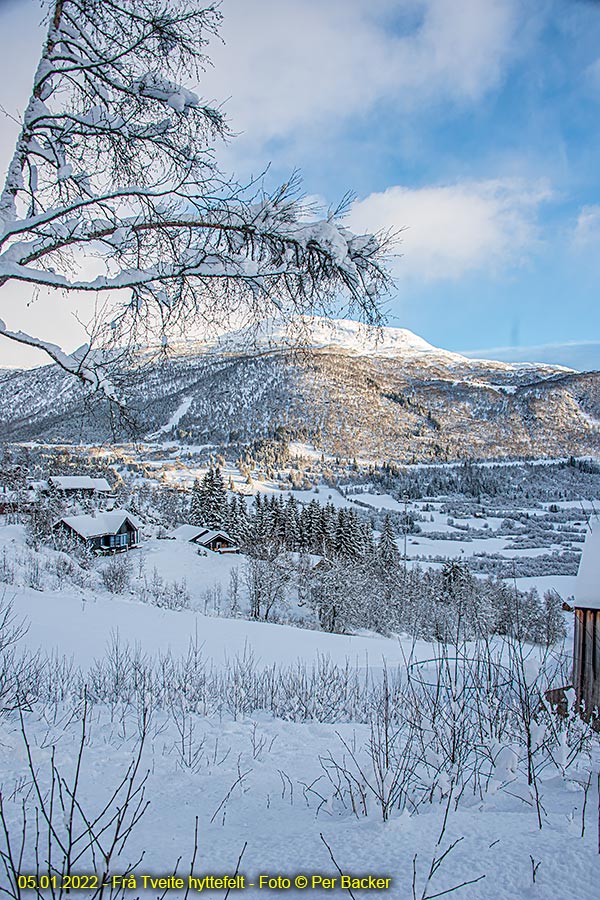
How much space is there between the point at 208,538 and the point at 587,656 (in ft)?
148

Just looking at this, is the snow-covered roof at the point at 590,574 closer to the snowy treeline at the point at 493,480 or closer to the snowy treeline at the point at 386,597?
the snowy treeline at the point at 386,597

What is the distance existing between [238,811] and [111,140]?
11.9 feet

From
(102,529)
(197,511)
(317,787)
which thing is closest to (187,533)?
(197,511)

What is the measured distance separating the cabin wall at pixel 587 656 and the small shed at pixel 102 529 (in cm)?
3820

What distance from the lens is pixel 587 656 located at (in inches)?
195

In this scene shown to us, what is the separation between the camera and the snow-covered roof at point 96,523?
39812 mm

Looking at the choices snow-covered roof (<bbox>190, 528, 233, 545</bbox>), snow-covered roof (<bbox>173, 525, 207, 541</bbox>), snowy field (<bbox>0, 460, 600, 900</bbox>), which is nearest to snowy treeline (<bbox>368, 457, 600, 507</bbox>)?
snow-covered roof (<bbox>173, 525, 207, 541</bbox>)

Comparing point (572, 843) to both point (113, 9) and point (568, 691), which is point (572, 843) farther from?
point (113, 9)

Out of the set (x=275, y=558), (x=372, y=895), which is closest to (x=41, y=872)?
(x=372, y=895)

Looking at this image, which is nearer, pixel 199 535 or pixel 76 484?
pixel 199 535

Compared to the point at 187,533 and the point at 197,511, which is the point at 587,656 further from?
the point at 197,511

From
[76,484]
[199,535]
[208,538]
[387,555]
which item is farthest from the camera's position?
[76,484]

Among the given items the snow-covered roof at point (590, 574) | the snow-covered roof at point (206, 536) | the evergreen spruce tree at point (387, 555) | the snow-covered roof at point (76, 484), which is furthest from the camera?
the snow-covered roof at point (76, 484)

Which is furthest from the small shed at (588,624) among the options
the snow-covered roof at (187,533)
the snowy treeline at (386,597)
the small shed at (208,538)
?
the snow-covered roof at (187,533)
